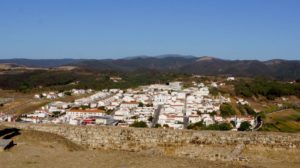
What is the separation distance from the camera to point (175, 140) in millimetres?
14469

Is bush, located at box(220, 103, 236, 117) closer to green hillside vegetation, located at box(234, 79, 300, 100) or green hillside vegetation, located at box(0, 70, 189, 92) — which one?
green hillside vegetation, located at box(234, 79, 300, 100)

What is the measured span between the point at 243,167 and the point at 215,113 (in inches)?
2354

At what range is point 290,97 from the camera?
85438 mm

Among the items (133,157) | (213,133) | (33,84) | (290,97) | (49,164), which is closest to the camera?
(49,164)

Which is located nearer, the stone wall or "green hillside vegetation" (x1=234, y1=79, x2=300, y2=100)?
the stone wall

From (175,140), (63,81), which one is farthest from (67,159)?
(63,81)

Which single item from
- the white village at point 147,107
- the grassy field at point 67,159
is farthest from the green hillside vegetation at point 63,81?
the grassy field at point 67,159

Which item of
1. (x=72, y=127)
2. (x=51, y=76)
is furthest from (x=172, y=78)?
(x=72, y=127)

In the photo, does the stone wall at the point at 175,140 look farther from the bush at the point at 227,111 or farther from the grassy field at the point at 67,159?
the bush at the point at 227,111

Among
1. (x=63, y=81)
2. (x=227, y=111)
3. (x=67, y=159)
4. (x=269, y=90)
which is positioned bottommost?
(x=227, y=111)

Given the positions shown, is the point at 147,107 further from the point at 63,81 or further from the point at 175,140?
the point at 175,140

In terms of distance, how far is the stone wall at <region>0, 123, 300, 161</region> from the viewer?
46.1 feet

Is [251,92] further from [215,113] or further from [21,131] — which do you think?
[21,131]

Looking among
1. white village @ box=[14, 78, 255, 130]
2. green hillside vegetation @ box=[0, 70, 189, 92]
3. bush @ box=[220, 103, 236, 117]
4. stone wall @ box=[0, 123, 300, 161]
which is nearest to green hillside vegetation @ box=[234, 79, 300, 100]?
white village @ box=[14, 78, 255, 130]
